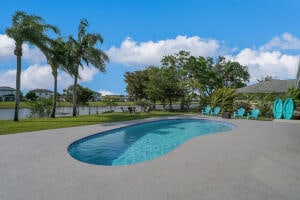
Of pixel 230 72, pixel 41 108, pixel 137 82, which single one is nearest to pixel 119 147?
pixel 41 108

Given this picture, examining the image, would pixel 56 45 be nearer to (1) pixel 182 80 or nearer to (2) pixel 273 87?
(1) pixel 182 80

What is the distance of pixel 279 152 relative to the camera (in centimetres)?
564

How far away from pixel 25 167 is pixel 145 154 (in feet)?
11.8

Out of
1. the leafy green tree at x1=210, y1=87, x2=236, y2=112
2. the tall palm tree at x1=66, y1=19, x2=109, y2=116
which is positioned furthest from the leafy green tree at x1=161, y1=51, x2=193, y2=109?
the tall palm tree at x1=66, y1=19, x2=109, y2=116

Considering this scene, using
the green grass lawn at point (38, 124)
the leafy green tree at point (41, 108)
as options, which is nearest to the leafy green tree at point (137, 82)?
the leafy green tree at point (41, 108)

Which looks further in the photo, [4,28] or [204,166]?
[4,28]

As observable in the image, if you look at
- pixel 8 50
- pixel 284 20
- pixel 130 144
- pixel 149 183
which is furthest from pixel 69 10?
pixel 284 20

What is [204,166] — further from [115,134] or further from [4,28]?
[4,28]

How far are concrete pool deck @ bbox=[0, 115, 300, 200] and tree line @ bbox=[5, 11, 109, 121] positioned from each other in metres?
8.80

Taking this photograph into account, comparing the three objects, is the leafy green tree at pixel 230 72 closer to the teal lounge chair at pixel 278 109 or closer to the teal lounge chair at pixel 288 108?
the teal lounge chair at pixel 278 109

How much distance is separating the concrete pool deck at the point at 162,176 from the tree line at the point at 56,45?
8.80m

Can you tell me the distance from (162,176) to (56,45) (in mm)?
13734

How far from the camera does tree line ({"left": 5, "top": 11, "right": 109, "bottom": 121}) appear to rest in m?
12.1

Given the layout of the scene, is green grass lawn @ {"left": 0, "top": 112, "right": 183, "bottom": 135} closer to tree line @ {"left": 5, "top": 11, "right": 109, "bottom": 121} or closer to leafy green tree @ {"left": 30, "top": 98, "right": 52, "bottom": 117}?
tree line @ {"left": 5, "top": 11, "right": 109, "bottom": 121}
